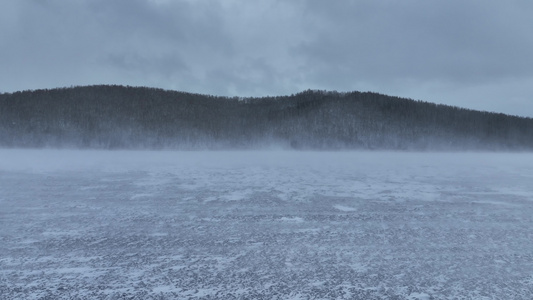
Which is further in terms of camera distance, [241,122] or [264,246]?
[241,122]

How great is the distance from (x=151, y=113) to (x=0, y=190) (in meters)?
88.7

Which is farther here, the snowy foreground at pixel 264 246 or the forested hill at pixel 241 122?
the forested hill at pixel 241 122

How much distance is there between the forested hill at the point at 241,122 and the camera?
82.2 m

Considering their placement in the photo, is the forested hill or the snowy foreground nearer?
the snowy foreground

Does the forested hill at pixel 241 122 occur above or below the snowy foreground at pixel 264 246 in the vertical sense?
above

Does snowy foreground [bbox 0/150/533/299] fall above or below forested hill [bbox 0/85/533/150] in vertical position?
below

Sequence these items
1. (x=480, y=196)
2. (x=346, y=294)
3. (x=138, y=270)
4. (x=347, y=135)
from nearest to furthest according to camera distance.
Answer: (x=346, y=294), (x=138, y=270), (x=480, y=196), (x=347, y=135)

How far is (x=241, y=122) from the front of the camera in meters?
94.0

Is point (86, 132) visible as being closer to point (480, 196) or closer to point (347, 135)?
point (347, 135)

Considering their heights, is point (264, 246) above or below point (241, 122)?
below

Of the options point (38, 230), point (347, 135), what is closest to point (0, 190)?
point (38, 230)

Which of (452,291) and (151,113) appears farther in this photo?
(151,113)

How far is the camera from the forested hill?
270 ft

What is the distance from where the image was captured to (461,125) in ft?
302
